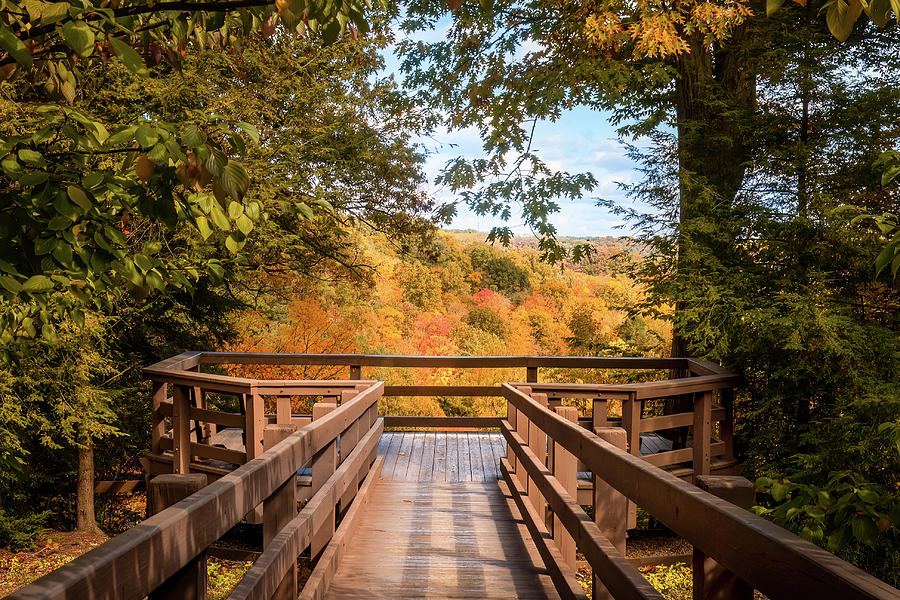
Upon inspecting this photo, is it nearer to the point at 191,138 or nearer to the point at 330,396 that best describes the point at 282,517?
the point at 191,138

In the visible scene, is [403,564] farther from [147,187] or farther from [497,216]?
[497,216]

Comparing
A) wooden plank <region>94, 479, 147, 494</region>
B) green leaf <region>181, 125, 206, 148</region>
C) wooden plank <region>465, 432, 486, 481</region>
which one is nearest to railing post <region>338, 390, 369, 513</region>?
wooden plank <region>465, 432, 486, 481</region>

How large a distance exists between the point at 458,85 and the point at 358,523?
10.5 metres

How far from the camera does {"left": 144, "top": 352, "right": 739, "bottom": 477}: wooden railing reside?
6.05m

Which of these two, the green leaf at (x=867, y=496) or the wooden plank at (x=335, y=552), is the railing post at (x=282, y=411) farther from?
the green leaf at (x=867, y=496)

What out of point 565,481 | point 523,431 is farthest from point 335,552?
point 523,431

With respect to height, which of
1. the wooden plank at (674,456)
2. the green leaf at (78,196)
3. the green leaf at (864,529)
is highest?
the green leaf at (78,196)

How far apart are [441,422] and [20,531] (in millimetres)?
6477

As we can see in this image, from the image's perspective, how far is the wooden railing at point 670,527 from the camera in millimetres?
1258

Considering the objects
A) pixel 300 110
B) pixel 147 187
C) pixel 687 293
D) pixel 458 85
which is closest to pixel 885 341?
pixel 687 293

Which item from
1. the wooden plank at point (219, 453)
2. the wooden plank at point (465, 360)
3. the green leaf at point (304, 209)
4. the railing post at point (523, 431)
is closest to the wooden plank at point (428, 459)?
the wooden plank at point (465, 360)

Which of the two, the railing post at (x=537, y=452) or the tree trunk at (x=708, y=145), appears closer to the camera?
the railing post at (x=537, y=452)

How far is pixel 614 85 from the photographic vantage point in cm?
935

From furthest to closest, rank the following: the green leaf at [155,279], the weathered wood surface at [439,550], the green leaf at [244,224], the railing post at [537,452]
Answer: the railing post at [537,452], the weathered wood surface at [439,550], the green leaf at [155,279], the green leaf at [244,224]
